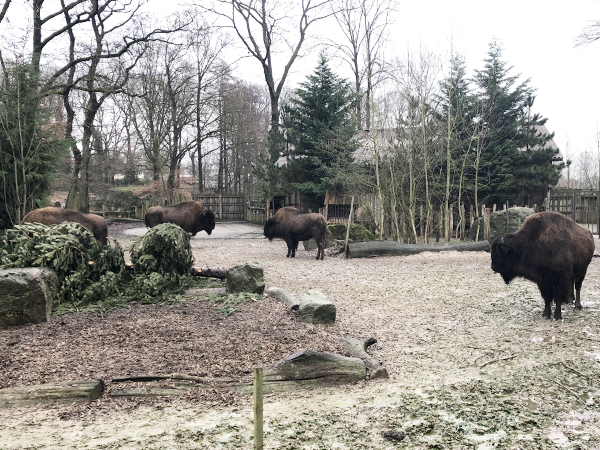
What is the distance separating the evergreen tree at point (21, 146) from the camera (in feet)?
45.2

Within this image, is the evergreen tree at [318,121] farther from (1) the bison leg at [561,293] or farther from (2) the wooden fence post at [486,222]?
(1) the bison leg at [561,293]

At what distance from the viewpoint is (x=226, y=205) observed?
3478 centimetres

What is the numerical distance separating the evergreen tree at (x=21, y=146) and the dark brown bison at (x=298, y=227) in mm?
6909

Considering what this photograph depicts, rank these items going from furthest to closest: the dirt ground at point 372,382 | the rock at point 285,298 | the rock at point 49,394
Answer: the rock at point 285,298 < the rock at point 49,394 < the dirt ground at point 372,382

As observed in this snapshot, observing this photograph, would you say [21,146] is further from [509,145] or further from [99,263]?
[509,145]

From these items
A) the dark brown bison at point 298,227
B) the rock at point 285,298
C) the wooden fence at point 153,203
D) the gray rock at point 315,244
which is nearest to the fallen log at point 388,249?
the dark brown bison at point 298,227

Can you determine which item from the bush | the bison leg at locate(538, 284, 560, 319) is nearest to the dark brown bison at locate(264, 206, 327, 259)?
the bush

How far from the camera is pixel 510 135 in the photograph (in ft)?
72.3

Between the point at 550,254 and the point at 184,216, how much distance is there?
513 inches

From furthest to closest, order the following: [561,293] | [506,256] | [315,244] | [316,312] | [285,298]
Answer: [315,244]
[285,298]
[506,256]
[561,293]
[316,312]

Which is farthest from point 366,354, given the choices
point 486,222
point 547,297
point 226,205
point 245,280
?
point 226,205

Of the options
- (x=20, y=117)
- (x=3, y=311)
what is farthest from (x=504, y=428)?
(x=20, y=117)

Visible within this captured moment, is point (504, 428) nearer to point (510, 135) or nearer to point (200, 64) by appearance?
point (510, 135)

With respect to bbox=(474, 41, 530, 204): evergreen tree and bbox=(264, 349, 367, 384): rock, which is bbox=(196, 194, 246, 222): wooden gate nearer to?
bbox=(474, 41, 530, 204): evergreen tree
